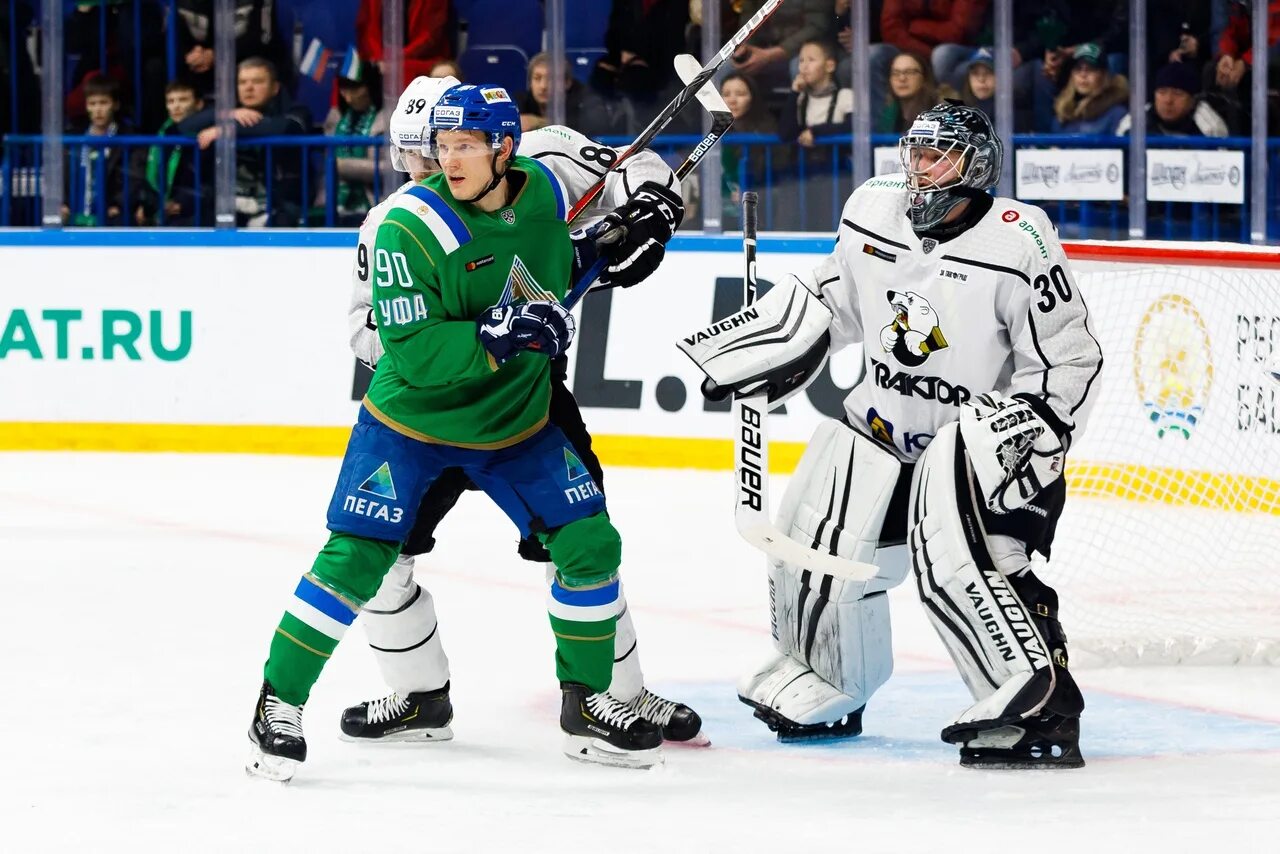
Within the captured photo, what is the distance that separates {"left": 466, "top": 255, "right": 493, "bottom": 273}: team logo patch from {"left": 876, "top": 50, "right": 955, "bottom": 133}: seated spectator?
4.11 meters

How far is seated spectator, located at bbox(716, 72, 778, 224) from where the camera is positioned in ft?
24.2

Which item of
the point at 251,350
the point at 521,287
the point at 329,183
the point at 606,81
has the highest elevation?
the point at 606,81

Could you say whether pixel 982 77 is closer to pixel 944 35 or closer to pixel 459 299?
pixel 944 35

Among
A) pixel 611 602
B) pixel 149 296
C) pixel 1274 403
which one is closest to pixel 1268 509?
pixel 1274 403

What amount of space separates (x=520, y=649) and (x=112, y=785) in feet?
4.18

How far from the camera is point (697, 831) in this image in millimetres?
3115

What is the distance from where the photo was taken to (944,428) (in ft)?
11.6

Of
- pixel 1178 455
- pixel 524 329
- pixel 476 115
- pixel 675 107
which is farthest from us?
pixel 1178 455

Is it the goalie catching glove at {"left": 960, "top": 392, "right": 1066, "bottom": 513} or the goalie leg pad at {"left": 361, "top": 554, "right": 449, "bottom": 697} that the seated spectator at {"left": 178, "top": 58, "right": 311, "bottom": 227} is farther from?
the goalie catching glove at {"left": 960, "top": 392, "right": 1066, "bottom": 513}

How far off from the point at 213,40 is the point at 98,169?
24.2 inches

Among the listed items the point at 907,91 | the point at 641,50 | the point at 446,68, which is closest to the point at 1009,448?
the point at 907,91

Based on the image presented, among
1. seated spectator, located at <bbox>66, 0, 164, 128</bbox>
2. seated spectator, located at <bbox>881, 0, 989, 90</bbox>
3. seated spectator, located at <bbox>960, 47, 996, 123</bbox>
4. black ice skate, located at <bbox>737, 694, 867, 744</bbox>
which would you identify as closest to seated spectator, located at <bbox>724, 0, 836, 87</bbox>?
seated spectator, located at <bbox>881, 0, 989, 90</bbox>

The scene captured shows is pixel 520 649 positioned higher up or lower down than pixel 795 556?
lower down

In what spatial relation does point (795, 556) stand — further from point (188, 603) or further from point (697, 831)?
point (188, 603)
